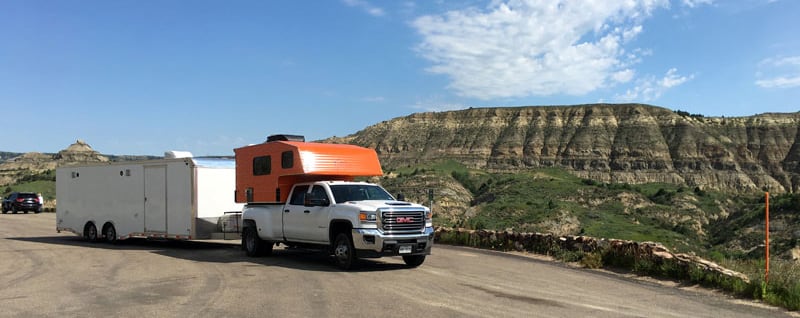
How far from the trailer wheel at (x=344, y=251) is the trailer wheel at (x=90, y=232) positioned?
10822mm

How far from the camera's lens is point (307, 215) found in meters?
15.0

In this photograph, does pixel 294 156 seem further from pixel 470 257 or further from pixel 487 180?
pixel 487 180

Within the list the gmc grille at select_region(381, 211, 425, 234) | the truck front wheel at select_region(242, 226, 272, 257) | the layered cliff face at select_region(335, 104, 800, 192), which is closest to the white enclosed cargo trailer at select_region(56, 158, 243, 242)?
the truck front wheel at select_region(242, 226, 272, 257)

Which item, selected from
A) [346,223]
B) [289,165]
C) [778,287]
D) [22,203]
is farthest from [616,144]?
[778,287]

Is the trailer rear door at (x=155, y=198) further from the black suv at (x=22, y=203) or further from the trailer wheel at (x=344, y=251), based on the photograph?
the black suv at (x=22, y=203)

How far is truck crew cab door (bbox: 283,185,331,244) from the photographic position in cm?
1459

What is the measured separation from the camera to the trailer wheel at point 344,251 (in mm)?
13789

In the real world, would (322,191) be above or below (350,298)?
above

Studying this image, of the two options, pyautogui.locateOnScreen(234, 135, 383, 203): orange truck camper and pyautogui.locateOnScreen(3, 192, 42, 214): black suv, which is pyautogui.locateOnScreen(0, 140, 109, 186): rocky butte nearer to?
pyautogui.locateOnScreen(3, 192, 42, 214): black suv

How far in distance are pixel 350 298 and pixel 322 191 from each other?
197 inches

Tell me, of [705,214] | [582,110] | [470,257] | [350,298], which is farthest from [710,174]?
[350,298]

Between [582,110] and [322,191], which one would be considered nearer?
[322,191]

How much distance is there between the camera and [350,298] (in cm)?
1033

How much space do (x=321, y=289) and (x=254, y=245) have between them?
5750 mm
